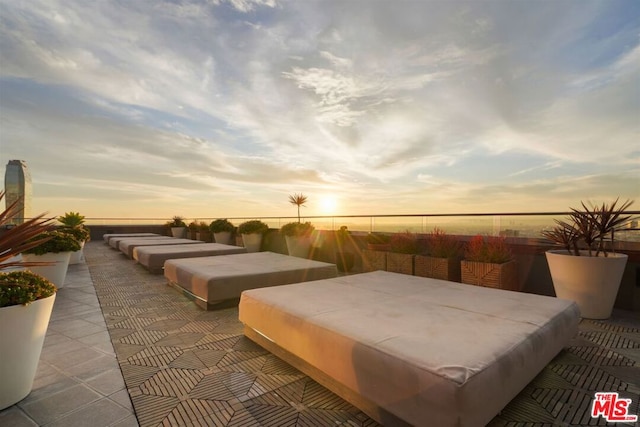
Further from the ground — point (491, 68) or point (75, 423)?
point (491, 68)

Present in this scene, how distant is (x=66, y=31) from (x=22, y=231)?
6.26 metres

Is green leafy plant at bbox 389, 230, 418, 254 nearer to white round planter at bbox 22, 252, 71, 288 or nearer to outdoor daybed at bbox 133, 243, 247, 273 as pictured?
outdoor daybed at bbox 133, 243, 247, 273

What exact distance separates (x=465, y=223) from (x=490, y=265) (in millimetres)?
1821

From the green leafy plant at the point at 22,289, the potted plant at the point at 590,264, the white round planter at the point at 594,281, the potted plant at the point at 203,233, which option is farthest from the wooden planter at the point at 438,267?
the potted plant at the point at 203,233

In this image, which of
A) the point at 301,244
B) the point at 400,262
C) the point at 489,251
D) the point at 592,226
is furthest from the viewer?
the point at 301,244

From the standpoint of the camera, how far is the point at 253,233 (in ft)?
33.6

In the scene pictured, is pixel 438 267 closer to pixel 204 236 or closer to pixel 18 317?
pixel 18 317

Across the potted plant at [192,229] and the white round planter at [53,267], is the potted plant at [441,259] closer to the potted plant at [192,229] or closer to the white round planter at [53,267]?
the white round planter at [53,267]

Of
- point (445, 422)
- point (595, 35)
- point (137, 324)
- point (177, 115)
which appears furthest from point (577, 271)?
point (177, 115)

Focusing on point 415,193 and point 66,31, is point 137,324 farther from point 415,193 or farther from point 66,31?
point 415,193

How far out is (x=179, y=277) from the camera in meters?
4.41

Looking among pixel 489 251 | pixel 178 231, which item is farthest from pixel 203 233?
pixel 489 251

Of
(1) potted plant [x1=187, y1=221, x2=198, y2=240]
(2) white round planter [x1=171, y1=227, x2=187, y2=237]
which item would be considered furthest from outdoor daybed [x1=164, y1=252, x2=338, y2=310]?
(2) white round planter [x1=171, y1=227, x2=187, y2=237]

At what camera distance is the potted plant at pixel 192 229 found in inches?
556
